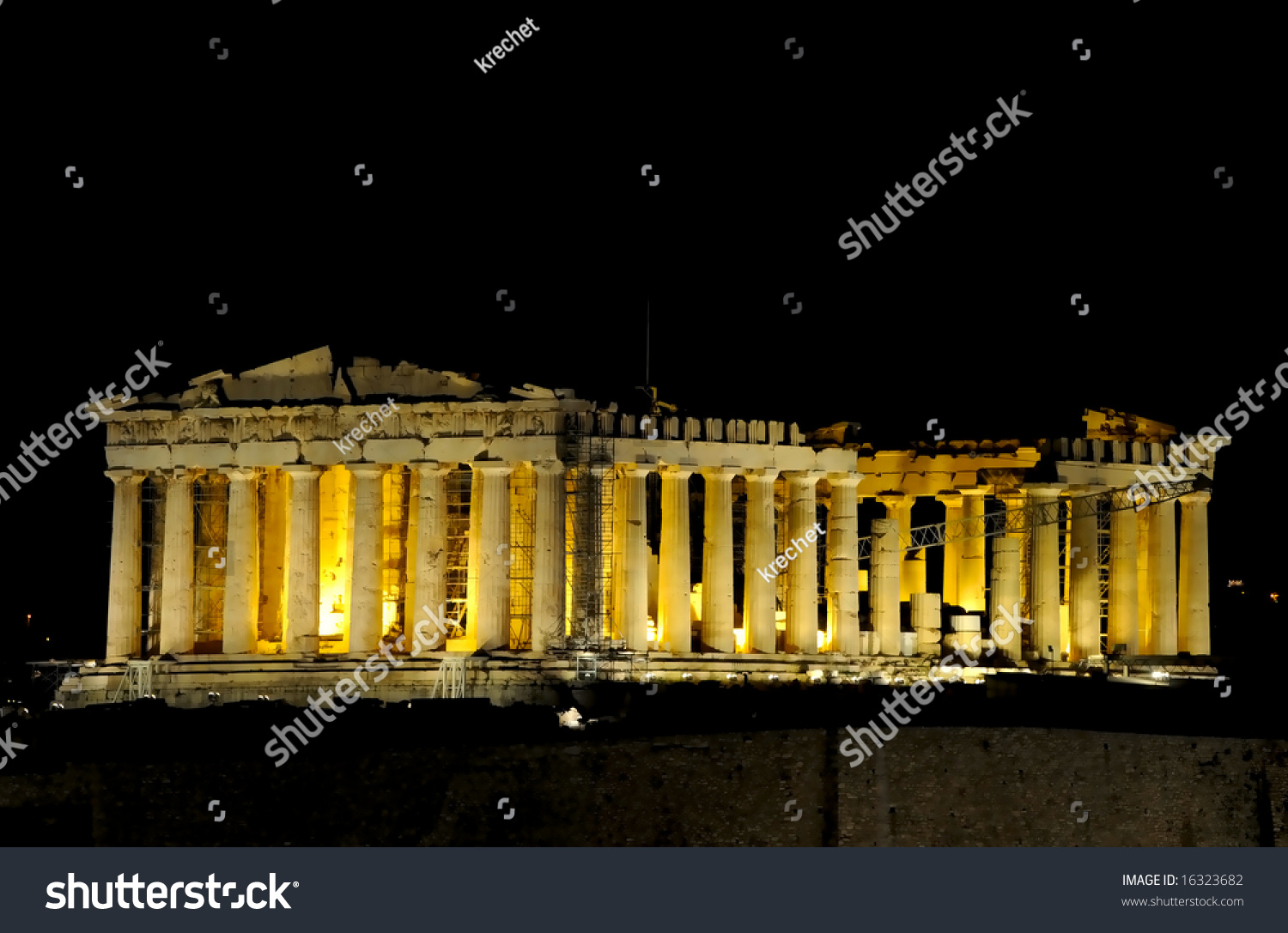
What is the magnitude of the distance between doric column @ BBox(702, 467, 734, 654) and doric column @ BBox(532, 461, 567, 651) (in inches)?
250

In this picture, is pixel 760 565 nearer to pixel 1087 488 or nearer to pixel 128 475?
pixel 1087 488

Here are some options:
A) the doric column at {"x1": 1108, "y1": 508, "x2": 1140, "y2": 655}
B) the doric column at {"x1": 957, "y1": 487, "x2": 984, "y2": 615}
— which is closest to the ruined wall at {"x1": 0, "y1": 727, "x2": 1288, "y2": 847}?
the doric column at {"x1": 1108, "y1": 508, "x2": 1140, "y2": 655}

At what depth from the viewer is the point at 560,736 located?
70250 millimetres

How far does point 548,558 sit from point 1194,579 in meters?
26.2

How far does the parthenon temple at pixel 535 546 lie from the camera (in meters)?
91.5

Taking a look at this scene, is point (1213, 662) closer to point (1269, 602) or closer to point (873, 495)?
point (873, 495)

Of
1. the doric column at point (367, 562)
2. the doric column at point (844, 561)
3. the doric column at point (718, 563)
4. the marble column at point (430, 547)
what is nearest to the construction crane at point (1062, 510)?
the doric column at point (844, 561)

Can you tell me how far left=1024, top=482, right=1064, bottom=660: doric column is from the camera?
9956cm

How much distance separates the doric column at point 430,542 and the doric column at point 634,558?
6.06 m

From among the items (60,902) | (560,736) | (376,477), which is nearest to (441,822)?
(560,736)

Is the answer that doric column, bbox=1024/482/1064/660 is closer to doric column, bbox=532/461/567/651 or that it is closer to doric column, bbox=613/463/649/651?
doric column, bbox=613/463/649/651

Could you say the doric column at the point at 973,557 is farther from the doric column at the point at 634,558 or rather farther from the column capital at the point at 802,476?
the doric column at the point at 634,558

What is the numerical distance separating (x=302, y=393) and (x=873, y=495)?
81.8 ft

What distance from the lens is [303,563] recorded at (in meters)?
93.0
